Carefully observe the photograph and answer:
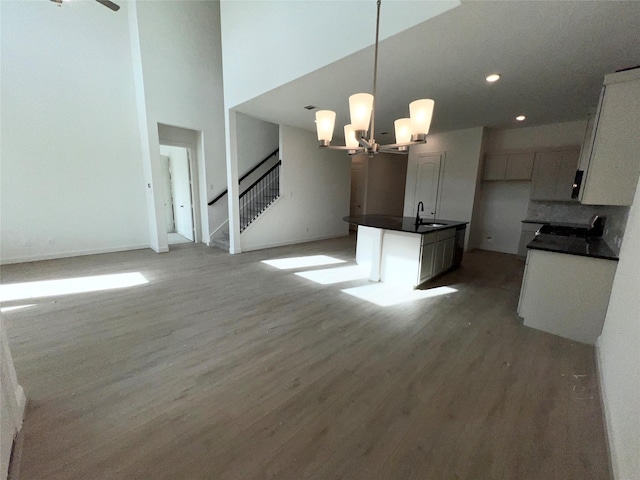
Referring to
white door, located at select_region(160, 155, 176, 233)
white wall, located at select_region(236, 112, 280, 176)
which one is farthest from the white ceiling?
white door, located at select_region(160, 155, 176, 233)

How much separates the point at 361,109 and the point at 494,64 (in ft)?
6.80

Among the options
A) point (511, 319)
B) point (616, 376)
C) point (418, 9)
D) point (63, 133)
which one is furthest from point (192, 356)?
point (63, 133)

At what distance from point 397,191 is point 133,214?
27.5 feet

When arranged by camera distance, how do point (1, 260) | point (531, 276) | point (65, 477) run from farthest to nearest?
point (1, 260), point (531, 276), point (65, 477)

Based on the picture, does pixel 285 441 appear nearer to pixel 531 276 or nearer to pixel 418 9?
pixel 531 276

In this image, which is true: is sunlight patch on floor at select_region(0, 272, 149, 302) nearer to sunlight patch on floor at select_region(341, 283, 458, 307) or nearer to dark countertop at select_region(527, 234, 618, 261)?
sunlight patch on floor at select_region(341, 283, 458, 307)

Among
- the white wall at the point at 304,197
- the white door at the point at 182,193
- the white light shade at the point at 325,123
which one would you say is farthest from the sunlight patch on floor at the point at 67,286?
the white light shade at the point at 325,123

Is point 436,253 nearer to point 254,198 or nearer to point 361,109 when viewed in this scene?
point 361,109

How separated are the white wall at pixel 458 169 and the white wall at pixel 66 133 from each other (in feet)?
22.9

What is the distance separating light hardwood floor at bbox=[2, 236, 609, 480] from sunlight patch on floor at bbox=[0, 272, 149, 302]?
0.23 meters

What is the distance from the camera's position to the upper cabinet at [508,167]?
17.2ft

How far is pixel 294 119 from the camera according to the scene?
543cm

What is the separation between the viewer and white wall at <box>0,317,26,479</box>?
3.84 feet

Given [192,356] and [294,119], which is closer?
[192,356]
